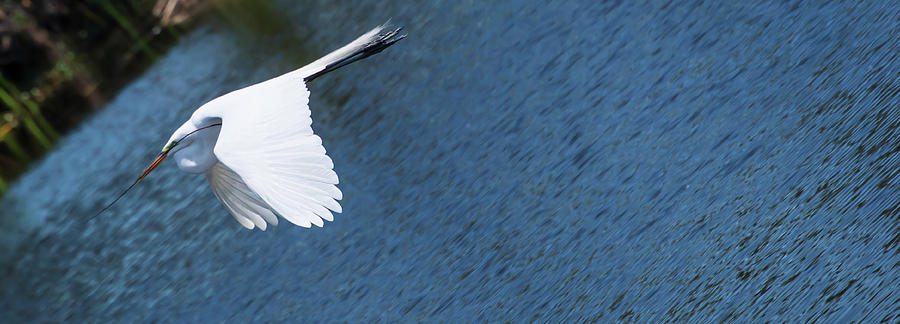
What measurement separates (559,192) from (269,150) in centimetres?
→ 224

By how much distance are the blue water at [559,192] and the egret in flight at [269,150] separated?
4.23 ft

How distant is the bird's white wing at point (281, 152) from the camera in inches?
166

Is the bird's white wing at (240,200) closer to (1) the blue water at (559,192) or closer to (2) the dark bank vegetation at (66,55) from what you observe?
(1) the blue water at (559,192)

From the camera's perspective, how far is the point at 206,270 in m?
7.90

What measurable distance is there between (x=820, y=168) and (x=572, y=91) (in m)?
2.30

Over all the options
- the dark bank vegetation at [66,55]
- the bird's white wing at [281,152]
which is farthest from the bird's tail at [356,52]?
the dark bank vegetation at [66,55]

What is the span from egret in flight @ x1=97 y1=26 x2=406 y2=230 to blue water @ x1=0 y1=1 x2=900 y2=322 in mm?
1290

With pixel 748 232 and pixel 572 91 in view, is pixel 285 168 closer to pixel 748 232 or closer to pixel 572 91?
pixel 748 232

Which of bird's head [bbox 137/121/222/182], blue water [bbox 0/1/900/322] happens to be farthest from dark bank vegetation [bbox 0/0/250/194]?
bird's head [bbox 137/121/222/182]

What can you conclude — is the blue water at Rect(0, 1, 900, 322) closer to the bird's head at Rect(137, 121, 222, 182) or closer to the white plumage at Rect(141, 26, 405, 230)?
the white plumage at Rect(141, 26, 405, 230)

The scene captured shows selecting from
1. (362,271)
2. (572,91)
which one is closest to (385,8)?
(572,91)

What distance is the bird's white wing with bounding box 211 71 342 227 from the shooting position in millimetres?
4219

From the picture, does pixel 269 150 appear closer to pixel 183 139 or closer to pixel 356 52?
pixel 183 139

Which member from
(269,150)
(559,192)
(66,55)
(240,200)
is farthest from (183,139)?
(66,55)
